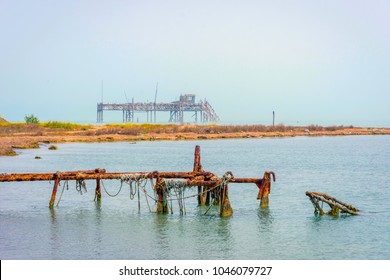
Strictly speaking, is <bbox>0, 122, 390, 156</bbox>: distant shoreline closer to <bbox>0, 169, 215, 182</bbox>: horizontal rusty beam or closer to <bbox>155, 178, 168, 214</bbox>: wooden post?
<bbox>0, 169, 215, 182</bbox>: horizontal rusty beam

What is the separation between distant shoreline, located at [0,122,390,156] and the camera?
6347 centimetres

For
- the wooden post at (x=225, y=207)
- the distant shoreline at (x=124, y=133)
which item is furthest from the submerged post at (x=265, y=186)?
the distant shoreline at (x=124, y=133)

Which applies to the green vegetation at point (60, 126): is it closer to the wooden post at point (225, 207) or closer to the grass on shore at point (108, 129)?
the grass on shore at point (108, 129)

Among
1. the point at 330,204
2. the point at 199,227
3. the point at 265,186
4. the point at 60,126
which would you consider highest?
the point at 60,126

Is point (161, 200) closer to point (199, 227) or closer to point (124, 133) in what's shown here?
point (199, 227)

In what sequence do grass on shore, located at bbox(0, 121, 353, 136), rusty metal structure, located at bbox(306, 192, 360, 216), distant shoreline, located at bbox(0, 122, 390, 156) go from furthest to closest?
1. grass on shore, located at bbox(0, 121, 353, 136)
2. distant shoreline, located at bbox(0, 122, 390, 156)
3. rusty metal structure, located at bbox(306, 192, 360, 216)

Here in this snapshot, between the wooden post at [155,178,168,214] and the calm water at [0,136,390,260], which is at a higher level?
the wooden post at [155,178,168,214]

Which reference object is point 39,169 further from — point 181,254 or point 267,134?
point 267,134

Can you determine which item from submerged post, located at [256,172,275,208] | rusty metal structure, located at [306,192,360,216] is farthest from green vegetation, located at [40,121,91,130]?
rusty metal structure, located at [306,192,360,216]

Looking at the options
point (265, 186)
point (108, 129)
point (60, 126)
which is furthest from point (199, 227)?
point (60, 126)

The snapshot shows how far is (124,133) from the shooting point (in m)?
74.1

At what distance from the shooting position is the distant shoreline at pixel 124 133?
63469 mm

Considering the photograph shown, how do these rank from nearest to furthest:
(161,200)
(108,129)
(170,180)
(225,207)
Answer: (170,180)
(225,207)
(161,200)
(108,129)

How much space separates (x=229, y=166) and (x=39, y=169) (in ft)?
43.8
